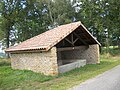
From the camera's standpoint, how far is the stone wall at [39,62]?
14180 mm

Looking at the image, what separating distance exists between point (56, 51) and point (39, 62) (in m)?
1.65

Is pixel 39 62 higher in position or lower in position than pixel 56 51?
lower

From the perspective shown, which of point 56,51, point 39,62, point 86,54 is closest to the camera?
point 56,51

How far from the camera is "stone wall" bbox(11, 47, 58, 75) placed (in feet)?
46.5

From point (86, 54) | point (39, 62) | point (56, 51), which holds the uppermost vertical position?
point (56, 51)

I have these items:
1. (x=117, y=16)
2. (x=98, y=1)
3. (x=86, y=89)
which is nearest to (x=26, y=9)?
(x=98, y=1)

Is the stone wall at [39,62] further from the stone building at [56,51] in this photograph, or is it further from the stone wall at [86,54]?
the stone wall at [86,54]

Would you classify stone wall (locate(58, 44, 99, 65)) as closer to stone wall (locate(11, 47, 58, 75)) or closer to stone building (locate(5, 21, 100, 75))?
stone building (locate(5, 21, 100, 75))

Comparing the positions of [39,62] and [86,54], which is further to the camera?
[86,54]

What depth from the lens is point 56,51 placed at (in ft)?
48.3

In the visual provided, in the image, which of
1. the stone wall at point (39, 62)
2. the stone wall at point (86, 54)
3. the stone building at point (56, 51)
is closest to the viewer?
the stone wall at point (39, 62)

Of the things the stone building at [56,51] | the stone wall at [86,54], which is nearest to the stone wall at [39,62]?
the stone building at [56,51]

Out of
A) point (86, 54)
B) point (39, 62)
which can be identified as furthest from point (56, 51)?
point (86, 54)

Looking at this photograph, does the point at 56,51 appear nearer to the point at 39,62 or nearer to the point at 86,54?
the point at 39,62
